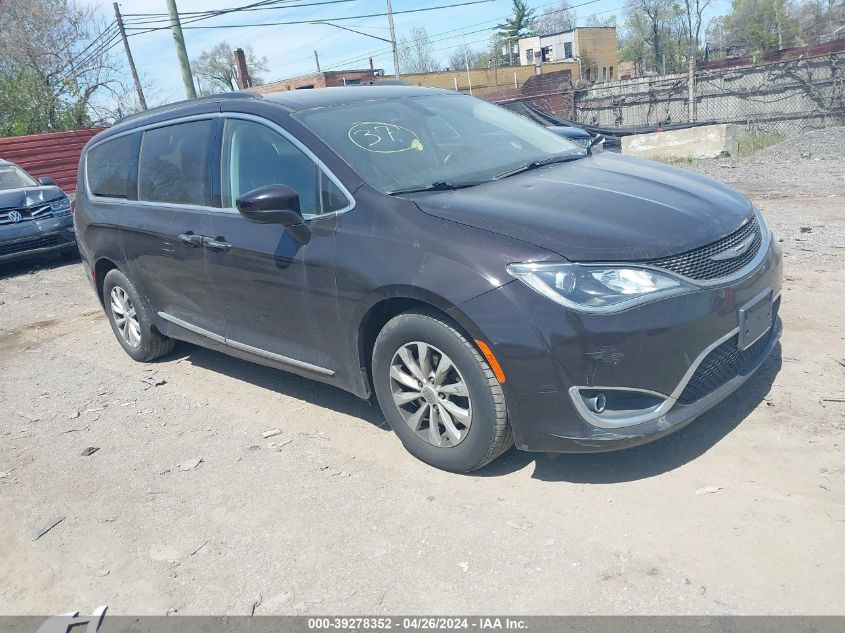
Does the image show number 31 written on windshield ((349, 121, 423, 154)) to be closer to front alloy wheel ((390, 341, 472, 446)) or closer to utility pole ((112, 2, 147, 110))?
front alloy wheel ((390, 341, 472, 446))

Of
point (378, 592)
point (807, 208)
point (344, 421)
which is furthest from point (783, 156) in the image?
point (378, 592)

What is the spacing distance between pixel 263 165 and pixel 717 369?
8.69ft

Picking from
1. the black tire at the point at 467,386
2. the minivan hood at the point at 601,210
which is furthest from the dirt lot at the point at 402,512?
the minivan hood at the point at 601,210

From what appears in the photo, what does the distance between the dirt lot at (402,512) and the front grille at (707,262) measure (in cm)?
84

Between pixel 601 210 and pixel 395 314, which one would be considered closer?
pixel 601 210

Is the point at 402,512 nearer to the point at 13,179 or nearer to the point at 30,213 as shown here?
the point at 30,213

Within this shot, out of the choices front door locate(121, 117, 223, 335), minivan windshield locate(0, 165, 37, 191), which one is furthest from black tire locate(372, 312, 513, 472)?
minivan windshield locate(0, 165, 37, 191)

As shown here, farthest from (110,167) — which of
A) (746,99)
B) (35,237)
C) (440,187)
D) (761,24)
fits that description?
(761,24)

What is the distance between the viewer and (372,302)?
3506 millimetres

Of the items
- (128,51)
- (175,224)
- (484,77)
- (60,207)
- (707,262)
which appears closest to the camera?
(707,262)

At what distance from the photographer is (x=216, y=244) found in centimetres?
434

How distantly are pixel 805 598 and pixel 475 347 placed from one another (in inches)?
60.3

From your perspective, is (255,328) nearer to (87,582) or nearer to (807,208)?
(87,582)

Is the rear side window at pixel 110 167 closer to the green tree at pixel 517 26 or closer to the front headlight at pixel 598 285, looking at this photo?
the front headlight at pixel 598 285
